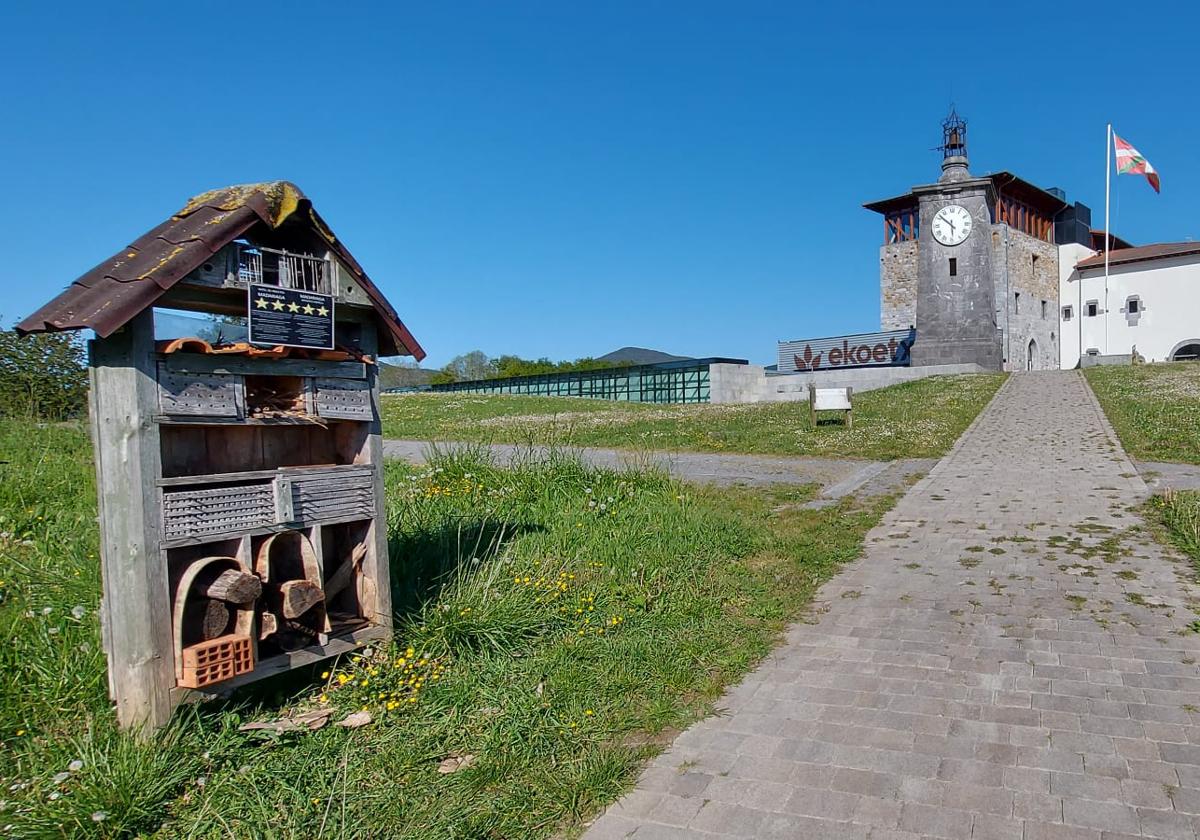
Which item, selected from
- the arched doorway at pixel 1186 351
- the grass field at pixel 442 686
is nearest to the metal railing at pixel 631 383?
the arched doorway at pixel 1186 351

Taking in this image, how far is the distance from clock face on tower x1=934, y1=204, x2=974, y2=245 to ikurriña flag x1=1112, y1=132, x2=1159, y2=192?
1292 cm

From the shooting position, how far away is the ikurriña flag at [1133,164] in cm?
4347

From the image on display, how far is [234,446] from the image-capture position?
4004 millimetres

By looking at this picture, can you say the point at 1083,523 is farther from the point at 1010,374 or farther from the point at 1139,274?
the point at 1139,274

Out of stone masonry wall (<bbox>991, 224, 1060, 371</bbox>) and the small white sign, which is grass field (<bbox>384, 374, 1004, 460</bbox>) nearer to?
the small white sign

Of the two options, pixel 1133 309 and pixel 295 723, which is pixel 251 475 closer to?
pixel 295 723

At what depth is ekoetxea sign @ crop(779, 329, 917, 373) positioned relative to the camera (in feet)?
161

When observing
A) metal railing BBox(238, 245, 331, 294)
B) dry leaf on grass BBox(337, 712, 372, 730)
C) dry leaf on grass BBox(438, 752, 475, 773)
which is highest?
metal railing BBox(238, 245, 331, 294)

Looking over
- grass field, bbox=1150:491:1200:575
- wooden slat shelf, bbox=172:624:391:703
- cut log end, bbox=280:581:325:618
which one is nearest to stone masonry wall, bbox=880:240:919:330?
grass field, bbox=1150:491:1200:575

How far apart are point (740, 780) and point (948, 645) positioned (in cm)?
226

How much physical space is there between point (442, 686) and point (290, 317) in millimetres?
2066

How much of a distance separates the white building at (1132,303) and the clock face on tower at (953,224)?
1560 cm

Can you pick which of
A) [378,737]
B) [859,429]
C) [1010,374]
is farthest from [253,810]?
[1010,374]

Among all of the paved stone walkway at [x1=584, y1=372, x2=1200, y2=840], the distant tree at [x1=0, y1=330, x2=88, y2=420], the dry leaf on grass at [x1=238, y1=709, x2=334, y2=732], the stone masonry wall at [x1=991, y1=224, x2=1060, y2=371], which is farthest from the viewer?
the stone masonry wall at [x1=991, y1=224, x2=1060, y2=371]
